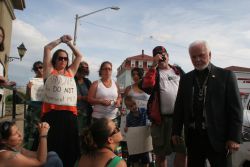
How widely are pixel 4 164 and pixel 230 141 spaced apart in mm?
2262

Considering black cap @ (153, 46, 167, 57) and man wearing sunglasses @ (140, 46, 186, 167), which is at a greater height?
black cap @ (153, 46, 167, 57)

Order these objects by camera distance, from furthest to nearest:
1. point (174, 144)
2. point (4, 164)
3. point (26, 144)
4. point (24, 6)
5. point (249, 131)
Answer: point (24, 6) → point (26, 144) → point (249, 131) → point (174, 144) → point (4, 164)

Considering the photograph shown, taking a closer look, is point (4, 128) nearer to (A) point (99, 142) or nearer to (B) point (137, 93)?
(A) point (99, 142)

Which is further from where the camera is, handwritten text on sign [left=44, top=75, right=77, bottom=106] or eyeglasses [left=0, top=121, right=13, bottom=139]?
handwritten text on sign [left=44, top=75, right=77, bottom=106]

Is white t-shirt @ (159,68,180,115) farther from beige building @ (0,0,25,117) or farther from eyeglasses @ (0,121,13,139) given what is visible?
beige building @ (0,0,25,117)

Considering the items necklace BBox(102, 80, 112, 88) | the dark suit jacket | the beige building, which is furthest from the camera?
the beige building

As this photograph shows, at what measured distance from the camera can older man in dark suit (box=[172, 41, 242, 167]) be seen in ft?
12.1

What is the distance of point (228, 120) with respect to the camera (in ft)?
12.3

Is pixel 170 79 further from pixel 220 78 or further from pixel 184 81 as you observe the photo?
pixel 220 78

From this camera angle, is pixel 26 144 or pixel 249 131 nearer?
pixel 249 131

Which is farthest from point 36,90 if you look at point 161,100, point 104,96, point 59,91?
point 161,100

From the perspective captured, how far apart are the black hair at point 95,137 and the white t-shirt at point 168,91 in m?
2.17

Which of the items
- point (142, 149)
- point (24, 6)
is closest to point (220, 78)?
point (142, 149)

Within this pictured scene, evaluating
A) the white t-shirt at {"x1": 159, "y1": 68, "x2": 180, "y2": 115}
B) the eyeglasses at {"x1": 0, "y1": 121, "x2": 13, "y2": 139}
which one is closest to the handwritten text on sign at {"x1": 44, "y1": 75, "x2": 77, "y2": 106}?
the eyeglasses at {"x1": 0, "y1": 121, "x2": 13, "y2": 139}
